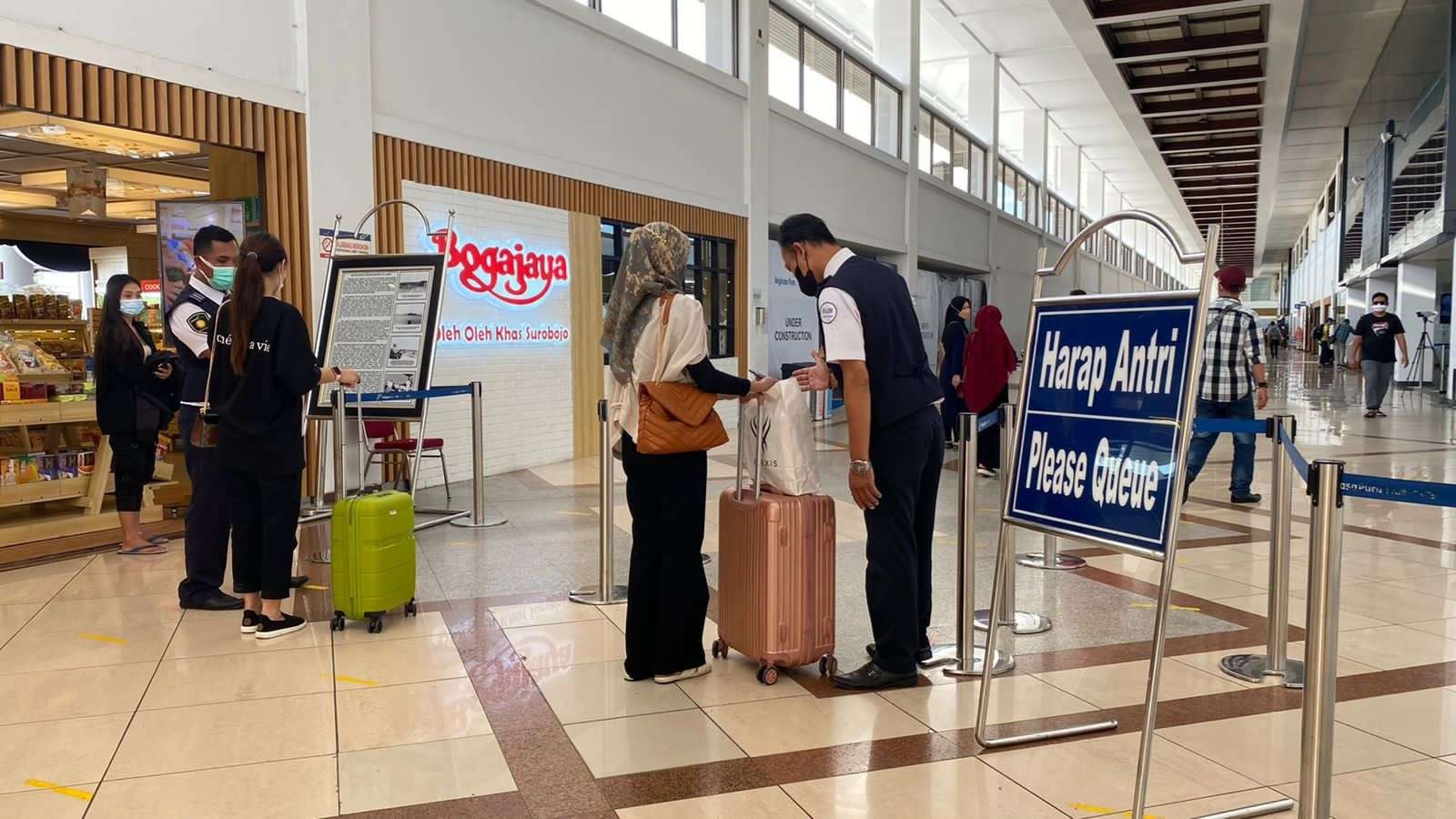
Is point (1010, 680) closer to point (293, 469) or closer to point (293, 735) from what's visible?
point (293, 735)

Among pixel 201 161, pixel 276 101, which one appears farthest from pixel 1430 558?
pixel 201 161

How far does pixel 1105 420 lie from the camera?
2.59 m

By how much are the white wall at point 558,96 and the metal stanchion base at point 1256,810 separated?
6.65m

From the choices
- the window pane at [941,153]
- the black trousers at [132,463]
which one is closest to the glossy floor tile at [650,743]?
the black trousers at [132,463]

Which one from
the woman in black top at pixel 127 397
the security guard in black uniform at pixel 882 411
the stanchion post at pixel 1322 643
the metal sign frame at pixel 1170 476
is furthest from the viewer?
the woman in black top at pixel 127 397

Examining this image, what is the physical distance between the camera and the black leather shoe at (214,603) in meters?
4.36

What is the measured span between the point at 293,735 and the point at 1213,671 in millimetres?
3041

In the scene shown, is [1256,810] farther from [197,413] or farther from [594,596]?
[197,413]

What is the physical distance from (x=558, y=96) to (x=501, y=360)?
2438 millimetres

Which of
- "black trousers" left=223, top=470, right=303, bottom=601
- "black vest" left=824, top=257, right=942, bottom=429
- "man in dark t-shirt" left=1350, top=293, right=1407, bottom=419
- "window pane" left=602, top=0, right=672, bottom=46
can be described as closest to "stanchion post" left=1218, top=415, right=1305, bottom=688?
"black vest" left=824, top=257, right=942, bottom=429

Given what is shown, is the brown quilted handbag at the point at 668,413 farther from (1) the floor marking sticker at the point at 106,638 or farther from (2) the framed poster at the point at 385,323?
(2) the framed poster at the point at 385,323

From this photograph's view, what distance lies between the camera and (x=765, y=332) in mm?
13117

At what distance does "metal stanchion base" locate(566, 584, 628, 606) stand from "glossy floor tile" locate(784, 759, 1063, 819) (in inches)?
76.4

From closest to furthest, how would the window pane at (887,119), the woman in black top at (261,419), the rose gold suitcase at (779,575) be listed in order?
the rose gold suitcase at (779,575) < the woman in black top at (261,419) < the window pane at (887,119)
